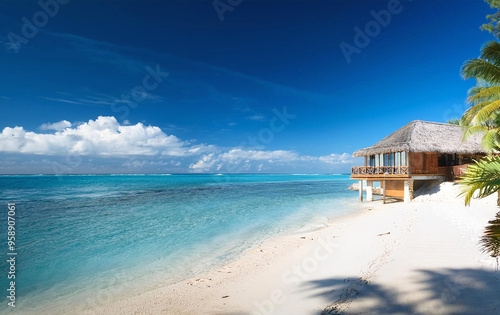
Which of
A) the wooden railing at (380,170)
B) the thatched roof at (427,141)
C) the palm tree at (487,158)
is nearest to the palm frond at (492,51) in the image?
the palm tree at (487,158)

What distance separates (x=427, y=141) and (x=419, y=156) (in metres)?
1.12

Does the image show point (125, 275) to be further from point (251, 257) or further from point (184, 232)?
point (184, 232)

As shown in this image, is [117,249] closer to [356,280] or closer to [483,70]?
[356,280]

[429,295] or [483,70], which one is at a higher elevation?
[483,70]

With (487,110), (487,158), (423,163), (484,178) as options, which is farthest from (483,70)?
(423,163)

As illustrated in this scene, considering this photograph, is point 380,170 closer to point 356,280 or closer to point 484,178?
point 356,280

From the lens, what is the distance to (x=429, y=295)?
3.79 metres

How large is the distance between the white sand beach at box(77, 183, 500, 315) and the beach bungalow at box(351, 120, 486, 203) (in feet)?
27.3

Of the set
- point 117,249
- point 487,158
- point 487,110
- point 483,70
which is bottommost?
point 117,249

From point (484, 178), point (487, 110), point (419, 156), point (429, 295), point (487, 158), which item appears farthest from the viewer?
point (419, 156)

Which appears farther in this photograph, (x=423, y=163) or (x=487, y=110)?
(x=423, y=163)

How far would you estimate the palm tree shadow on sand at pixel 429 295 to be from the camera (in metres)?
3.48

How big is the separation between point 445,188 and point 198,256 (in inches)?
624

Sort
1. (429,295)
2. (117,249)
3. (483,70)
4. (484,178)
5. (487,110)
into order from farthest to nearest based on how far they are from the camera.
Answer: (117,249)
(487,110)
(483,70)
(429,295)
(484,178)
